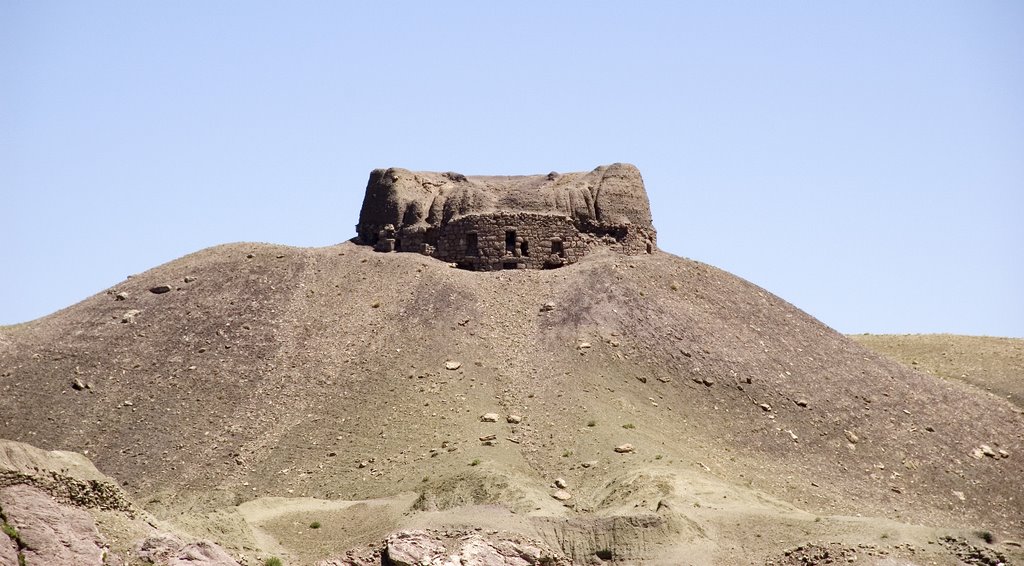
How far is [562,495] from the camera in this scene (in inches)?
2359

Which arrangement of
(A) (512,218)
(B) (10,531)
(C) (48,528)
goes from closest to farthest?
(B) (10,531)
(C) (48,528)
(A) (512,218)

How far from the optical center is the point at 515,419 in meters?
64.9

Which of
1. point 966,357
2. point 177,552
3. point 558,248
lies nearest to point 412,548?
point 177,552

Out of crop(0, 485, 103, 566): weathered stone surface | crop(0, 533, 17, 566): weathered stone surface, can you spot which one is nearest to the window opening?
crop(0, 485, 103, 566): weathered stone surface

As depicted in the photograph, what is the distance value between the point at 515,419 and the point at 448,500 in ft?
24.0

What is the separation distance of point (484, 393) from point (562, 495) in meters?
7.86

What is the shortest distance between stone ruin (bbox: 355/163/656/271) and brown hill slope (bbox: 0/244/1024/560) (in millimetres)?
1171

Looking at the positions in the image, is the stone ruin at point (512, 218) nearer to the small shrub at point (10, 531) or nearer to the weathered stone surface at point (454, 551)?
the weathered stone surface at point (454, 551)

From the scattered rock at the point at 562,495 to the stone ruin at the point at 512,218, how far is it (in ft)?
58.3

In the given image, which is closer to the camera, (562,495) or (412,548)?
(412,548)

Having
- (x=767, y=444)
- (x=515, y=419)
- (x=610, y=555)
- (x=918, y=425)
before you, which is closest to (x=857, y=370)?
(x=918, y=425)

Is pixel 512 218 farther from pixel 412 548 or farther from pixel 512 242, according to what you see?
pixel 412 548

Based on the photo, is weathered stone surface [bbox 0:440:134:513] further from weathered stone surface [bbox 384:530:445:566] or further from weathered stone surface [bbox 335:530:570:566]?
weathered stone surface [bbox 384:530:445:566]

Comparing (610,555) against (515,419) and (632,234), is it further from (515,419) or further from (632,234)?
(632,234)
